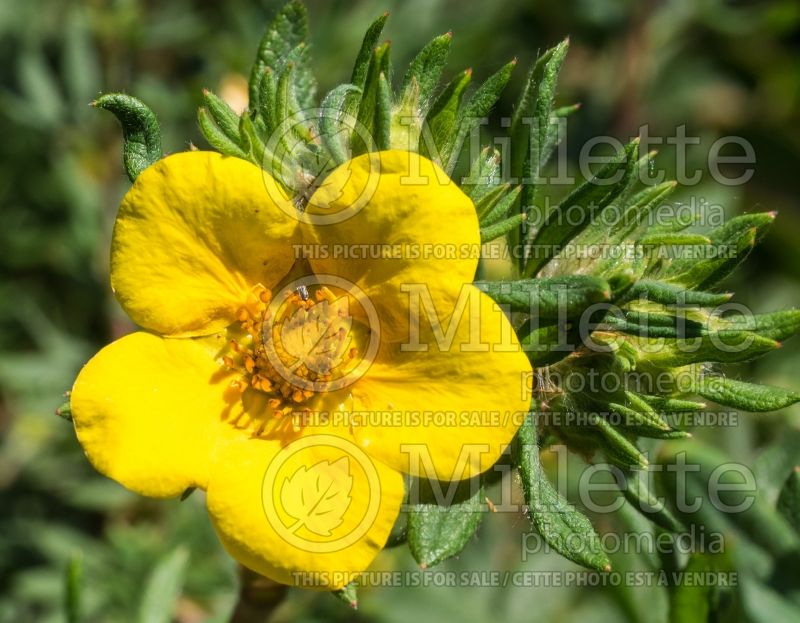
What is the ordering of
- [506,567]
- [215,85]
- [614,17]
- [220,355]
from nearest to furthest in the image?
[220,355] → [506,567] → [215,85] → [614,17]

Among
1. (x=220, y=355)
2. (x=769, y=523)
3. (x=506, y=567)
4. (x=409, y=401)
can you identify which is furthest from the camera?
(x=506, y=567)

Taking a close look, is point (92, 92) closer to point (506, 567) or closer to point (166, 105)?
point (166, 105)

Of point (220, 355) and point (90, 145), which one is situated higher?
point (90, 145)

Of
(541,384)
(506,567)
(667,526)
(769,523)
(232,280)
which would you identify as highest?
(232,280)

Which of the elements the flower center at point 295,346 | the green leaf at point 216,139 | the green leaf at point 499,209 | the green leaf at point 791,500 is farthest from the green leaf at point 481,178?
the green leaf at point 791,500

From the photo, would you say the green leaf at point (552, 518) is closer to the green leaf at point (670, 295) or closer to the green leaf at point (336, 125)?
the green leaf at point (670, 295)

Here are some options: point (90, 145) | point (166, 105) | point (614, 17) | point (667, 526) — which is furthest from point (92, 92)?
point (667, 526)

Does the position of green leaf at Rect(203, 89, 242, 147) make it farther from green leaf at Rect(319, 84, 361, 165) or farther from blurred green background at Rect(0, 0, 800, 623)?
blurred green background at Rect(0, 0, 800, 623)

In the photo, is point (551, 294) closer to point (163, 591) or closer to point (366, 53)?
point (366, 53)
